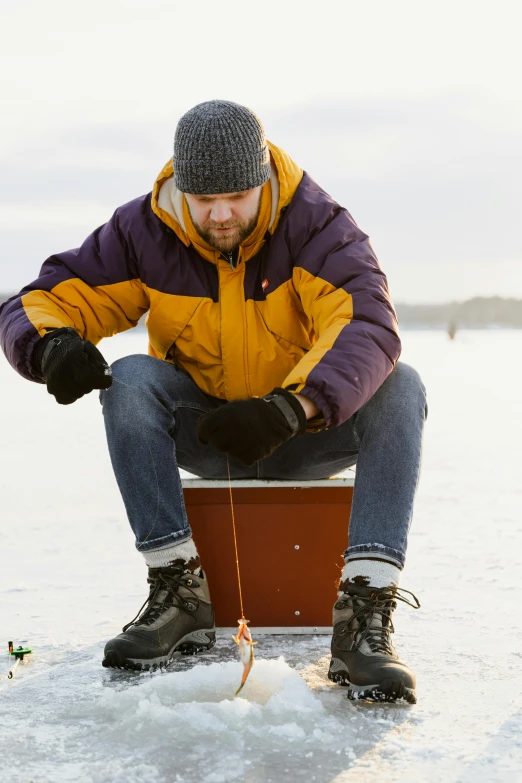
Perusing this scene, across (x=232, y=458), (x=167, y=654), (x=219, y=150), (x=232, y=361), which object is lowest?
(x=167, y=654)

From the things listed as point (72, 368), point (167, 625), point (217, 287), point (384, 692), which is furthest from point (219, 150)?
point (384, 692)

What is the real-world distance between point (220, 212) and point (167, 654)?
3.17ft

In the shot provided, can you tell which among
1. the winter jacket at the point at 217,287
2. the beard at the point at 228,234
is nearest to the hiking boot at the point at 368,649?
the winter jacket at the point at 217,287

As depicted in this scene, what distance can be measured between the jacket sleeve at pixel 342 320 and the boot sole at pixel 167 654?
1.94 feet

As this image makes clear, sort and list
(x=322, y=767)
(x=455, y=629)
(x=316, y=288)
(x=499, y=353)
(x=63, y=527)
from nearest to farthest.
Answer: (x=322, y=767)
(x=316, y=288)
(x=455, y=629)
(x=63, y=527)
(x=499, y=353)

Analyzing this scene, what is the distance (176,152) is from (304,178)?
326 millimetres

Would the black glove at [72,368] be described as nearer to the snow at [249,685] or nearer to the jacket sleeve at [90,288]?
the jacket sleeve at [90,288]

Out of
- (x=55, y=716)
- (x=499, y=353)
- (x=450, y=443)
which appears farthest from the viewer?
(x=499, y=353)

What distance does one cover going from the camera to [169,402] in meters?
2.15

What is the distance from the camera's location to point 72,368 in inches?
78.0

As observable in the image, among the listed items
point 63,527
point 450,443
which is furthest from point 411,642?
point 450,443

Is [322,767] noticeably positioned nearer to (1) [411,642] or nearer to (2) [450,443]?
(1) [411,642]

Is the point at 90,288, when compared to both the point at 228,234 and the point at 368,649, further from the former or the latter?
the point at 368,649

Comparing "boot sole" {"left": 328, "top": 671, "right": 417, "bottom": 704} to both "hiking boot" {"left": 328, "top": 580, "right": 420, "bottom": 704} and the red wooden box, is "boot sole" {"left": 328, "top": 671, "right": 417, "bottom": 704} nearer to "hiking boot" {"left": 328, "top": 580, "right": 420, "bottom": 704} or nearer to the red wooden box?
"hiking boot" {"left": 328, "top": 580, "right": 420, "bottom": 704}
